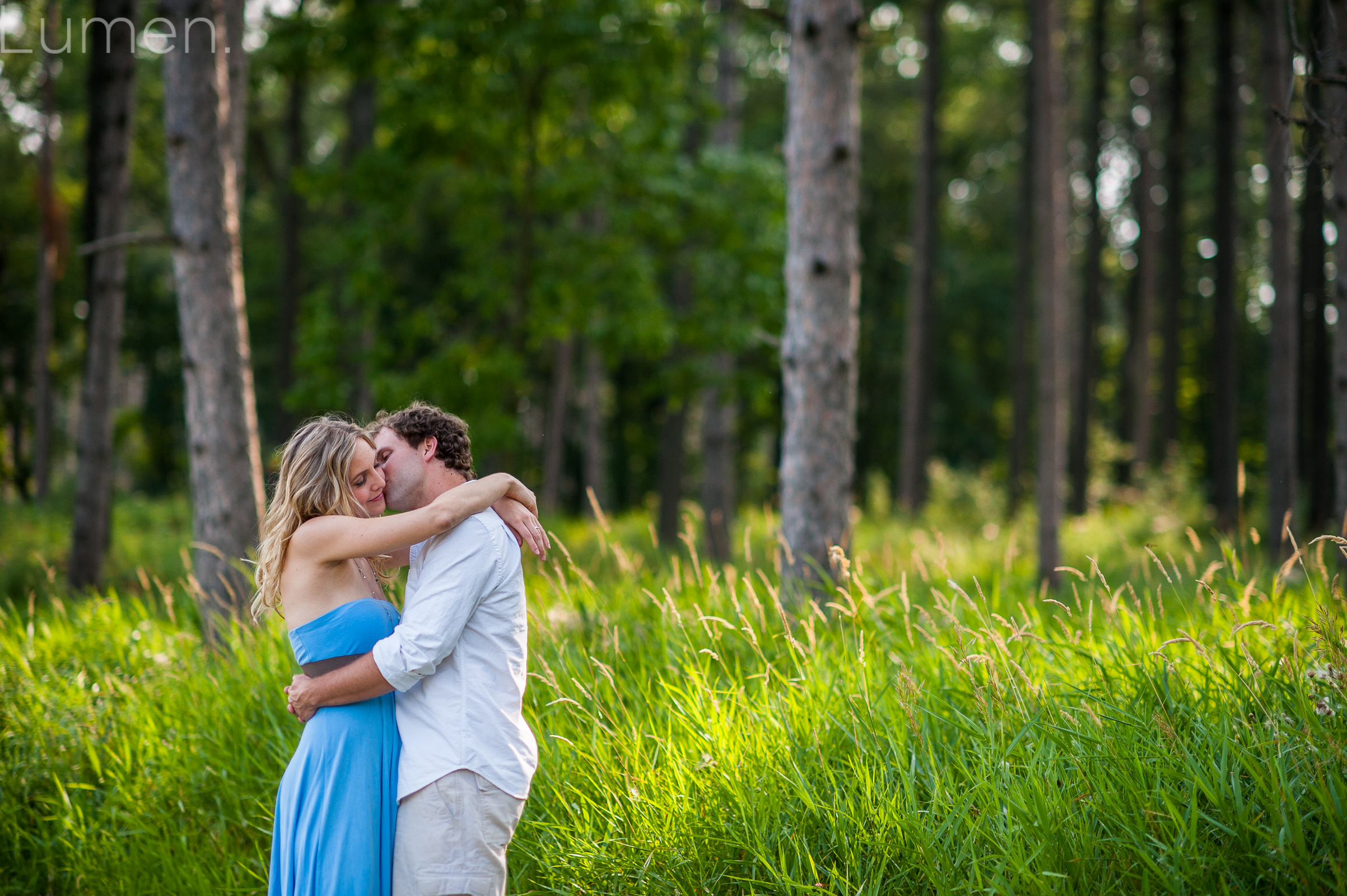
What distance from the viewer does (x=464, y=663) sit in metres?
2.36

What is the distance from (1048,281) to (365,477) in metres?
8.50

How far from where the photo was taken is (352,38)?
9250mm

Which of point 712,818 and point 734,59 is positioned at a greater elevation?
point 734,59

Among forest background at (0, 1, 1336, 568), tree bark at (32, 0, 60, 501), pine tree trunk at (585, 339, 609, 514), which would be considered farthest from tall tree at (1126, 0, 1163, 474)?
tree bark at (32, 0, 60, 501)

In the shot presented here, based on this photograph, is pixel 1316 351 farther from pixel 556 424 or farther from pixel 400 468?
pixel 400 468

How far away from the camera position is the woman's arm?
7.70 ft

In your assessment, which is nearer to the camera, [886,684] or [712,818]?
[712,818]

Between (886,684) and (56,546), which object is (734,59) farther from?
(886,684)

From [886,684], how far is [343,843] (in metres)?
1.89

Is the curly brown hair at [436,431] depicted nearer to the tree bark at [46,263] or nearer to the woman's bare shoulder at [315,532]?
the woman's bare shoulder at [315,532]

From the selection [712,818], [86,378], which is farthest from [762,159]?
[712,818]

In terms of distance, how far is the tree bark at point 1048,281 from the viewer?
29.4 feet

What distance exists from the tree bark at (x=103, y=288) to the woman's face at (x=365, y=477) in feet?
22.5

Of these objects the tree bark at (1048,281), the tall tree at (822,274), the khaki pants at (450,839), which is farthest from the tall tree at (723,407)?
the khaki pants at (450,839)
